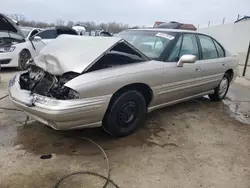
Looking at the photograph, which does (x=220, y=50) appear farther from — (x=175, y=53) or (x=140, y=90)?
(x=140, y=90)

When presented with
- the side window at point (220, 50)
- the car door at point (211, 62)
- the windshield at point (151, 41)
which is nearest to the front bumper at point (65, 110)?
the windshield at point (151, 41)

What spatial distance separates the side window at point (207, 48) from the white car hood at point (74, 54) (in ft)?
6.57

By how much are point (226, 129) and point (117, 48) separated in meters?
2.20

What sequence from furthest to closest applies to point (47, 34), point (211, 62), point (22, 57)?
1. point (47, 34)
2. point (22, 57)
3. point (211, 62)

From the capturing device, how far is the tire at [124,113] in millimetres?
3150

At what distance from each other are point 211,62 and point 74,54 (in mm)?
2687

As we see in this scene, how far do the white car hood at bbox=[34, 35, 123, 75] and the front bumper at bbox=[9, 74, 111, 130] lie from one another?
15.7 inches

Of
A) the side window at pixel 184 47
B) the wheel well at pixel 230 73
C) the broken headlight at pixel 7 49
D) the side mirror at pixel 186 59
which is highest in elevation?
the side window at pixel 184 47

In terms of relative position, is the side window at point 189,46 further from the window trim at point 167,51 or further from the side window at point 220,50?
the side window at point 220,50

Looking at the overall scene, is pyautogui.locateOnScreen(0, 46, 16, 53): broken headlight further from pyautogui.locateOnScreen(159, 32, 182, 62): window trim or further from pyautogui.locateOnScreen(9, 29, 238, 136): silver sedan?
pyautogui.locateOnScreen(159, 32, 182, 62): window trim

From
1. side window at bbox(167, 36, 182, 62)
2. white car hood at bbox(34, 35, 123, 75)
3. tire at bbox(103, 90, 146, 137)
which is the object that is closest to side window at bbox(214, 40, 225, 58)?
side window at bbox(167, 36, 182, 62)

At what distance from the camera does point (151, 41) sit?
4.12 metres

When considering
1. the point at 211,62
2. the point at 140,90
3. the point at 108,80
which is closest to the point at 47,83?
the point at 108,80

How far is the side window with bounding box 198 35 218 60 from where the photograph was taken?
468 centimetres
